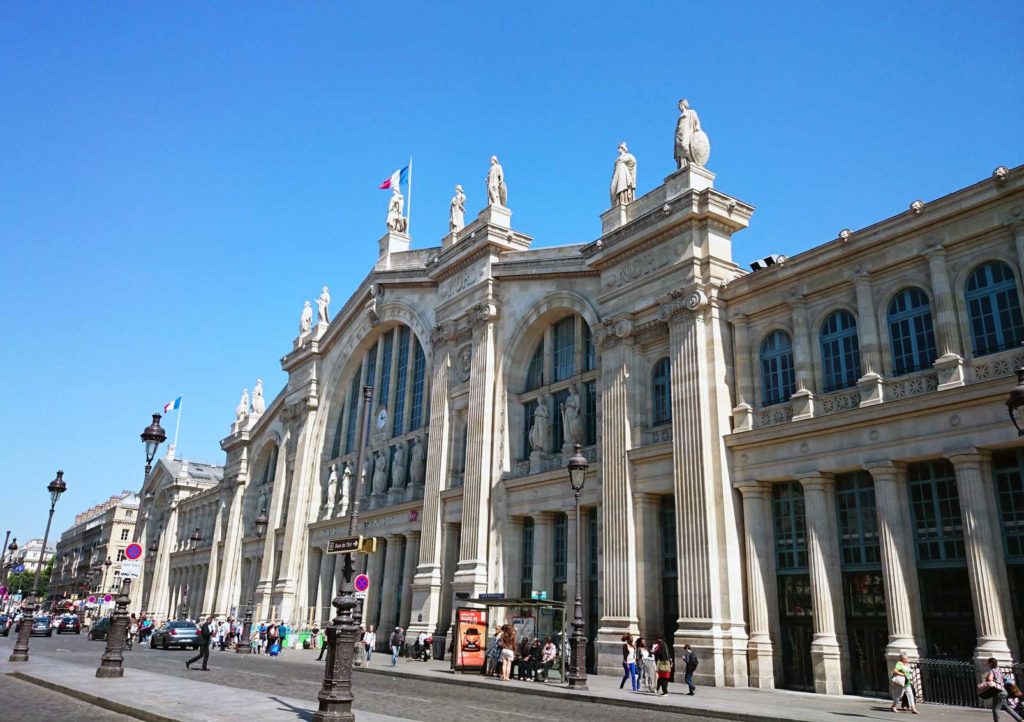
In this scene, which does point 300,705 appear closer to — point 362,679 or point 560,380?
point 362,679

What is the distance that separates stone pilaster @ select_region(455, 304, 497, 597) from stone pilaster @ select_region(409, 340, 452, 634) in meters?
2.29

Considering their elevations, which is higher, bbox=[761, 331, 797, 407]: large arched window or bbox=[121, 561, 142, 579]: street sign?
bbox=[761, 331, 797, 407]: large arched window

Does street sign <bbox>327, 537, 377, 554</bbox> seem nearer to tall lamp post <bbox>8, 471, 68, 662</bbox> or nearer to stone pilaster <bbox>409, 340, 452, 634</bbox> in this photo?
tall lamp post <bbox>8, 471, 68, 662</bbox>

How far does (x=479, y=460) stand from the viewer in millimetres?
33406


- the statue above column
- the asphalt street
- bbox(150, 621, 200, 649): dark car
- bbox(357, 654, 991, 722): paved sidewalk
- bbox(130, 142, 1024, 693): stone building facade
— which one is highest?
the statue above column

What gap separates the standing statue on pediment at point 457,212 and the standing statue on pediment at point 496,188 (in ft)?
11.5

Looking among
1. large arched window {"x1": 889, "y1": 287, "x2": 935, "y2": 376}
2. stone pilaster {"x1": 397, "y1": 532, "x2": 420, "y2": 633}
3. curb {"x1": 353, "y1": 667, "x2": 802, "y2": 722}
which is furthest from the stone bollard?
large arched window {"x1": 889, "y1": 287, "x2": 935, "y2": 376}

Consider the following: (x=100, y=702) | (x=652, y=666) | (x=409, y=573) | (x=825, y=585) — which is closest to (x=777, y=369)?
(x=825, y=585)

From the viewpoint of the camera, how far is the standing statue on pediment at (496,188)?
123 feet

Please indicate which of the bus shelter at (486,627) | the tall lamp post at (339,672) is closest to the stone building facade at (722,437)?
the bus shelter at (486,627)

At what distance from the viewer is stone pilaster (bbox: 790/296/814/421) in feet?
75.5

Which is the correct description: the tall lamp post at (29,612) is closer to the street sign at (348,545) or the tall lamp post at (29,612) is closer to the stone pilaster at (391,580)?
the street sign at (348,545)

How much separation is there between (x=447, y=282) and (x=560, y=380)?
32.2ft

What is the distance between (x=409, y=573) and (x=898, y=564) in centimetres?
2325
